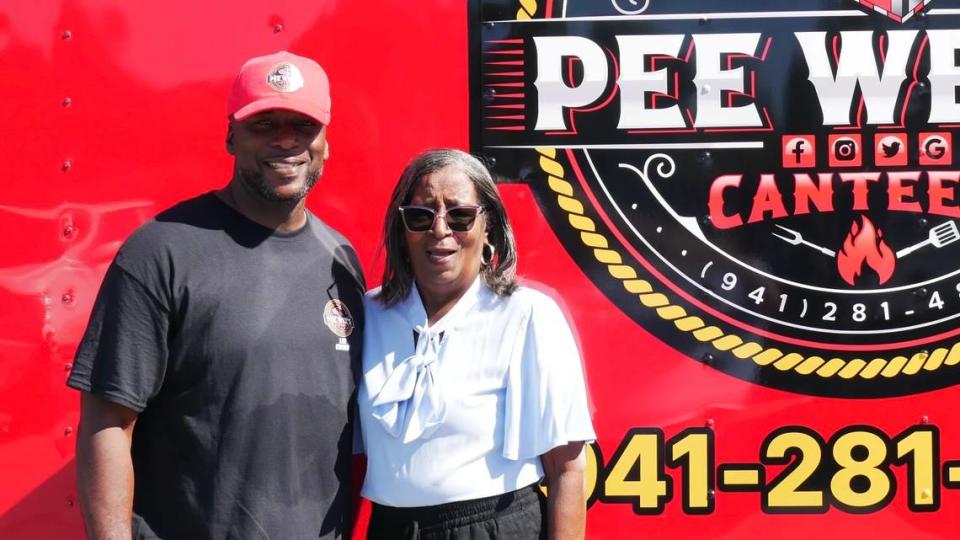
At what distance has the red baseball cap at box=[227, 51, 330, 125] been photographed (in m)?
1.66

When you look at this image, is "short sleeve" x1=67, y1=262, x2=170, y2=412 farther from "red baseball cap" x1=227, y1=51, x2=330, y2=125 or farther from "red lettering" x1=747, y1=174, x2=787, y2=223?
"red lettering" x1=747, y1=174, x2=787, y2=223

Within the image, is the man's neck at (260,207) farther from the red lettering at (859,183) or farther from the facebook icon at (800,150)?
the red lettering at (859,183)

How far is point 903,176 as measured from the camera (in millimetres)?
2029

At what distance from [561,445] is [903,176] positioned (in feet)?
3.11

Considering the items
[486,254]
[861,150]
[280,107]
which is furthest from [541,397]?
[861,150]

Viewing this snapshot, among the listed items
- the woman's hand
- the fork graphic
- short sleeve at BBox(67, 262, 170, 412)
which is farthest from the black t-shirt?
the fork graphic

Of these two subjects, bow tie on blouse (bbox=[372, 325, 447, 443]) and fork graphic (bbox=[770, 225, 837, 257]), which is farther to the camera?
fork graphic (bbox=[770, 225, 837, 257])

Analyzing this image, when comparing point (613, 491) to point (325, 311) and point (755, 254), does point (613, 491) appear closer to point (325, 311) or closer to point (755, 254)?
point (755, 254)

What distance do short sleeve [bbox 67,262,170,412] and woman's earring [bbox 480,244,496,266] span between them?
0.55 metres

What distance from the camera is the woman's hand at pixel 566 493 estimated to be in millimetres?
1666

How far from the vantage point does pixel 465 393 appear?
164cm

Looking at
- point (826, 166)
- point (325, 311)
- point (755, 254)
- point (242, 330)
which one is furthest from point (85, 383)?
point (826, 166)

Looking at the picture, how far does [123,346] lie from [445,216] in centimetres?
55

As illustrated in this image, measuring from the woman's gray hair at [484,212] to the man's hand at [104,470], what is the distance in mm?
495
